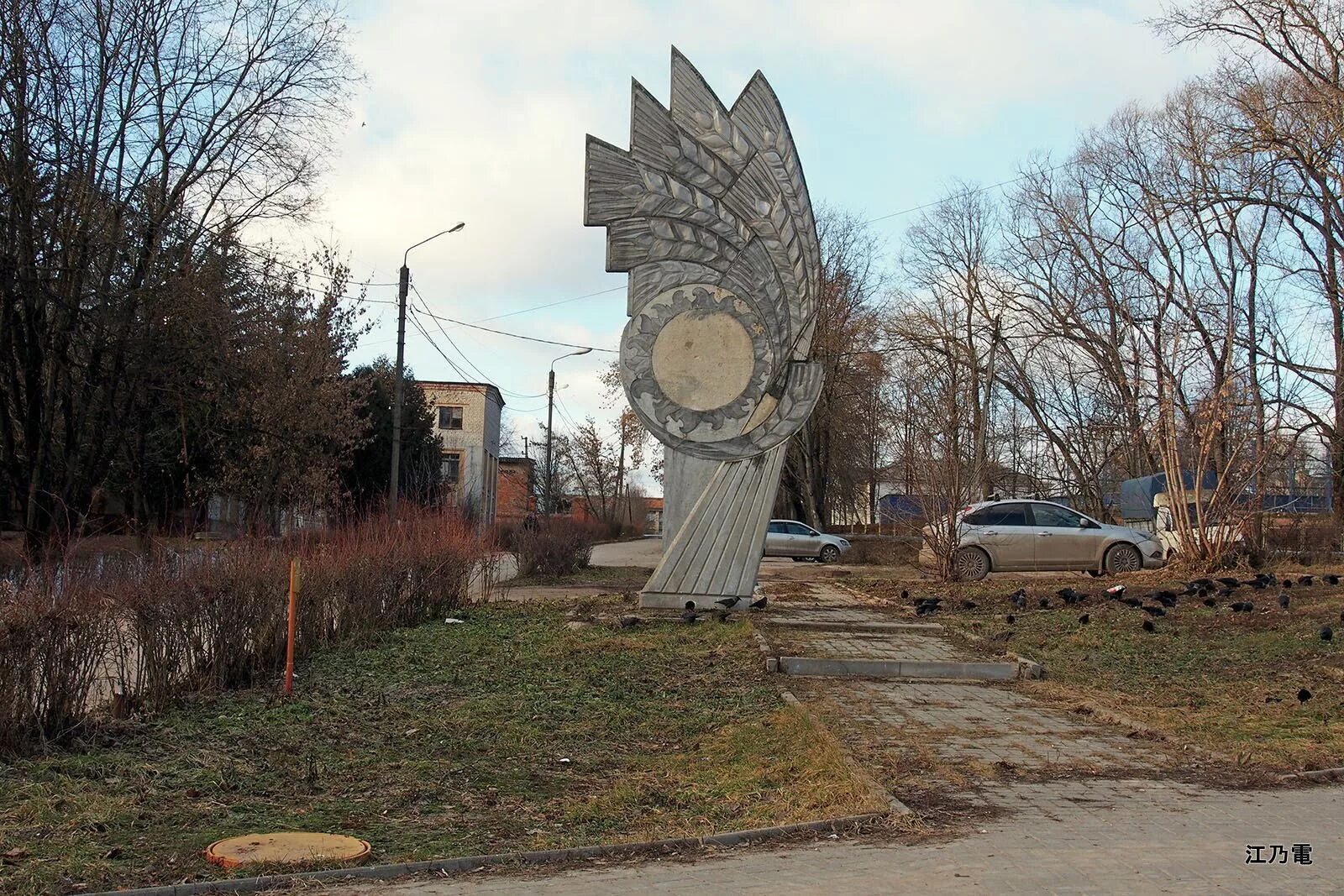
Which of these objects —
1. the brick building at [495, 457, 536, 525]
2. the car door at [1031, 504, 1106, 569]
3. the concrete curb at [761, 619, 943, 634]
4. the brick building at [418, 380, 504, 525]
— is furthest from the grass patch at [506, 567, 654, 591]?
the brick building at [418, 380, 504, 525]

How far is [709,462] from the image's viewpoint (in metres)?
14.9

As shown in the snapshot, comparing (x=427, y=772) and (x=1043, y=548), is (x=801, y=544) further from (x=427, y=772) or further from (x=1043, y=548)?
(x=427, y=772)

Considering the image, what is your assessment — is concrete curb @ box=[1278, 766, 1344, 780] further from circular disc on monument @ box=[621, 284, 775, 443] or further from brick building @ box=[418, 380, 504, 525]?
brick building @ box=[418, 380, 504, 525]

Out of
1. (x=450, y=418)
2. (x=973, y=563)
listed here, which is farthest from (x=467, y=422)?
(x=973, y=563)

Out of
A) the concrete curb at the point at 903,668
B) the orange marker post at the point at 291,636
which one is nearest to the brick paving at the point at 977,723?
the concrete curb at the point at 903,668

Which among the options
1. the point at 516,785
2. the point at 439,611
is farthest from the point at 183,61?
the point at 516,785

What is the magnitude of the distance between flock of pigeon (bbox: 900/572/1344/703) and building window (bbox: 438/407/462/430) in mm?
45185

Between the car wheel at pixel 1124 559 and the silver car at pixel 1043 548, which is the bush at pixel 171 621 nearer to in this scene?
the silver car at pixel 1043 548

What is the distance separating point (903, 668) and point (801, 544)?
2214cm

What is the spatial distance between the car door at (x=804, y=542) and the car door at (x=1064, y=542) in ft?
40.1

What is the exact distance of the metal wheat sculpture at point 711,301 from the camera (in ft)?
48.5

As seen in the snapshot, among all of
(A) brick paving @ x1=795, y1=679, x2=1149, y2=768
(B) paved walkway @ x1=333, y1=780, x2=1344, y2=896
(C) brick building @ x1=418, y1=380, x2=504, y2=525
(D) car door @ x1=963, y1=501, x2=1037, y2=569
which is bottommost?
(B) paved walkway @ x1=333, y1=780, x2=1344, y2=896

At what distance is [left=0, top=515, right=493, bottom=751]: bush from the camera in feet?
23.2

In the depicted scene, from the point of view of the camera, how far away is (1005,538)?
2102cm
